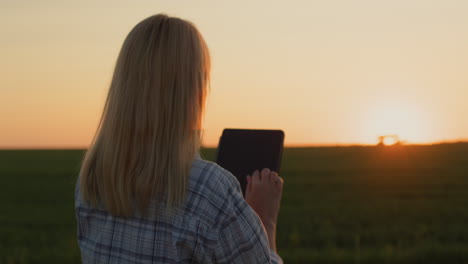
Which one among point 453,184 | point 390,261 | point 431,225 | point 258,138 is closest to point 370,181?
point 453,184

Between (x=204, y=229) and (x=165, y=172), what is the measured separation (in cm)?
16

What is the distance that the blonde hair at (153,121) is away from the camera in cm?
167

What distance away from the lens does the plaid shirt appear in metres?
1.67

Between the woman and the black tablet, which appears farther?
the black tablet

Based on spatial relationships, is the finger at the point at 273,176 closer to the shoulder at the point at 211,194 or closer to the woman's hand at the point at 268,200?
the woman's hand at the point at 268,200

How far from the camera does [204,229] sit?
5.44ft

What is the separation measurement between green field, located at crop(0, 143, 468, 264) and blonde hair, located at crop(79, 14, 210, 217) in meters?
0.71

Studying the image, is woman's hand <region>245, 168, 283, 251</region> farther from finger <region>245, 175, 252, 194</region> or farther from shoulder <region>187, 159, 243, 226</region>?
shoulder <region>187, 159, 243, 226</region>

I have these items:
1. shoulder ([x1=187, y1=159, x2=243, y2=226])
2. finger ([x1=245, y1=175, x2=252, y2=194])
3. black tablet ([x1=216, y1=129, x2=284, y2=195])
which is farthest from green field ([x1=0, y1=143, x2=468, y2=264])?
shoulder ([x1=187, y1=159, x2=243, y2=226])

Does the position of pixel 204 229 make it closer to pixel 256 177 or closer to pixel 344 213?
pixel 256 177

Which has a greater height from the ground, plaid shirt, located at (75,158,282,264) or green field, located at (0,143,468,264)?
plaid shirt, located at (75,158,282,264)

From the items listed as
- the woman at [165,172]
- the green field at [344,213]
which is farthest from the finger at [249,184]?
the green field at [344,213]

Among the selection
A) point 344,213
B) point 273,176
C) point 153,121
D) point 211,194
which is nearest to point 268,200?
point 273,176

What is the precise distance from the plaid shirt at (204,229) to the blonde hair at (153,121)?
0.04 meters
